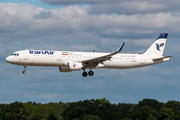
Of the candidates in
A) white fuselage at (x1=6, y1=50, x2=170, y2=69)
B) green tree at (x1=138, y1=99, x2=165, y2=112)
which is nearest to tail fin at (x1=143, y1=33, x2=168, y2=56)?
white fuselage at (x1=6, y1=50, x2=170, y2=69)

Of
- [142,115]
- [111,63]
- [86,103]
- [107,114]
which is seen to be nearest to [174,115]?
[142,115]

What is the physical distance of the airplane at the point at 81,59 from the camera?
74.0 m

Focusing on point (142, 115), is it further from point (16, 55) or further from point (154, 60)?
point (16, 55)

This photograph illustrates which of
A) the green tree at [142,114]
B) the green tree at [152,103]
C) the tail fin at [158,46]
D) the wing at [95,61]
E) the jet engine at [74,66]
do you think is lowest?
the green tree at [142,114]

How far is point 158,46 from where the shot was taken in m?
88.1

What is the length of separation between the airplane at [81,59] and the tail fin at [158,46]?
5.01 feet

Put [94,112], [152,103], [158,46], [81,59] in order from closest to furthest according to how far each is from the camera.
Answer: [81,59] → [158,46] → [94,112] → [152,103]

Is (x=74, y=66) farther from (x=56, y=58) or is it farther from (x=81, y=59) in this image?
(x=56, y=58)

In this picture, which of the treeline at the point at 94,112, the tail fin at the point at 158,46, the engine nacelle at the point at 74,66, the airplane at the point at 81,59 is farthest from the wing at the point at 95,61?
the treeline at the point at 94,112

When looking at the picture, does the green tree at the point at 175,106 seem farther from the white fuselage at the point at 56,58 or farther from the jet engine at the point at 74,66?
the jet engine at the point at 74,66

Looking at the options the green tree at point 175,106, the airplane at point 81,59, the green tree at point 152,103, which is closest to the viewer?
the airplane at point 81,59

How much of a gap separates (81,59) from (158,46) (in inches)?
847

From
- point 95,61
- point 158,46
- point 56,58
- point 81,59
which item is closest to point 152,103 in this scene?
point 158,46

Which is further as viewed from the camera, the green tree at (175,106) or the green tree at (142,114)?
the green tree at (175,106)
